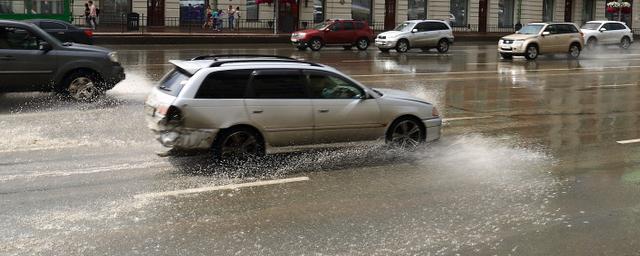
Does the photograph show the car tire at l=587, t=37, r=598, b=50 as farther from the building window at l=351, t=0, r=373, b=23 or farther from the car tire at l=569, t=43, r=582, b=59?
the building window at l=351, t=0, r=373, b=23

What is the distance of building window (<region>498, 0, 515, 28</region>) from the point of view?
174ft

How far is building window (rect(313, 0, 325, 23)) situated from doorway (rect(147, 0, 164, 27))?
10.2 m

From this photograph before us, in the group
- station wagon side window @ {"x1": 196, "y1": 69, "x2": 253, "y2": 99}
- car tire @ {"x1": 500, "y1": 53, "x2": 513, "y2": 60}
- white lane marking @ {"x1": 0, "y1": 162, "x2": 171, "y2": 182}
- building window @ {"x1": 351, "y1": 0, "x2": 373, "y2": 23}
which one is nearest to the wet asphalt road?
white lane marking @ {"x1": 0, "y1": 162, "x2": 171, "y2": 182}

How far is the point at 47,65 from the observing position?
12.8 meters

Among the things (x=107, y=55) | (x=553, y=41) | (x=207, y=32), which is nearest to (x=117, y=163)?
(x=107, y=55)

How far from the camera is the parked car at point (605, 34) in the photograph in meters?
36.6

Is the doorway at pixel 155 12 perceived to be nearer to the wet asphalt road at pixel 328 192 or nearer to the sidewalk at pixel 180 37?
the sidewalk at pixel 180 37

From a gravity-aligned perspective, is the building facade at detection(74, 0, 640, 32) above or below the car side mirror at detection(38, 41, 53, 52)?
above

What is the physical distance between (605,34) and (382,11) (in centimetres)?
1580

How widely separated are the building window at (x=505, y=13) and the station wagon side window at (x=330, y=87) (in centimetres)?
4650

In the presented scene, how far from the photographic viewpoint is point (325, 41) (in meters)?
31.8

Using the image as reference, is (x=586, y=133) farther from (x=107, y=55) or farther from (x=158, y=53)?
(x=158, y=53)

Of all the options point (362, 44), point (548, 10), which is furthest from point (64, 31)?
point (548, 10)

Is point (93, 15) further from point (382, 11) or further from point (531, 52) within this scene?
point (531, 52)
